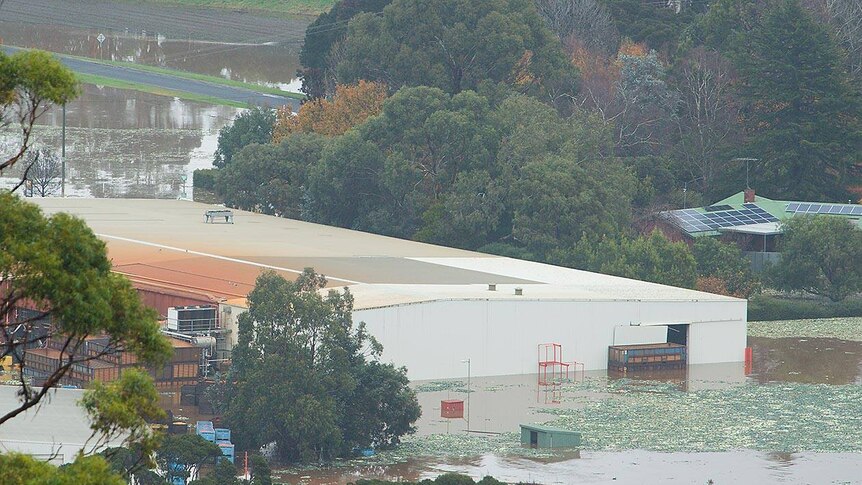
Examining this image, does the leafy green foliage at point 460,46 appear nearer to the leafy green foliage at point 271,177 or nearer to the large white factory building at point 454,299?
the leafy green foliage at point 271,177

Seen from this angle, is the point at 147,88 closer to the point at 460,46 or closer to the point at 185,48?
the point at 185,48

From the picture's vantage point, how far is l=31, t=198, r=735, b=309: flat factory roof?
47.2 m

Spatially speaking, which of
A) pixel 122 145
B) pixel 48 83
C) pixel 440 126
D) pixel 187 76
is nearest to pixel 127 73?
pixel 187 76

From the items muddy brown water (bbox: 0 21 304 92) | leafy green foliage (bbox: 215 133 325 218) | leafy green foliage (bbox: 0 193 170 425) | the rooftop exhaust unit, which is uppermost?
muddy brown water (bbox: 0 21 304 92)

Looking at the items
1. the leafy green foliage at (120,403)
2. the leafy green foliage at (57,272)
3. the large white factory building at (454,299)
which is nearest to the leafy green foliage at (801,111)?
the large white factory building at (454,299)

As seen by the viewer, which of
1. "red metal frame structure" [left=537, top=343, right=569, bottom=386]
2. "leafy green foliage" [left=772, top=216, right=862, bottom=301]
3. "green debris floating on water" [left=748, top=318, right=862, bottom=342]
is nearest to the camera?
"red metal frame structure" [left=537, top=343, right=569, bottom=386]

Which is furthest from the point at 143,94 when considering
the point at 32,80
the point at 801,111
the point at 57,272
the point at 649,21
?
the point at 57,272

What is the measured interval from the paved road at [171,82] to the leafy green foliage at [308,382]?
57.9 meters

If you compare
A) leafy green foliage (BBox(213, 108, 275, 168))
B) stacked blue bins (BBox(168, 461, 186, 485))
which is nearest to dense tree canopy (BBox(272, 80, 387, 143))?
leafy green foliage (BBox(213, 108, 275, 168))

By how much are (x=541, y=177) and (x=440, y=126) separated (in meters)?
5.79

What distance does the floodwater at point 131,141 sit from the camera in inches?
3108

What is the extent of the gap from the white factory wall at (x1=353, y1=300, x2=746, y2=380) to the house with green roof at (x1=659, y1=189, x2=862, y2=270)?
48.2 feet

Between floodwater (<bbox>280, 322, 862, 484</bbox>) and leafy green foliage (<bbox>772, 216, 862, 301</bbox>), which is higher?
leafy green foliage (<bbox>772, 216, 862, 301</bbox>)

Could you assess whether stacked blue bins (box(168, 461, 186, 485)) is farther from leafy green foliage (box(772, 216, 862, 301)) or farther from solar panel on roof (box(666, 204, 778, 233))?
solar panel on roof (box(666, 204, 778, 233))
